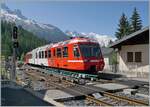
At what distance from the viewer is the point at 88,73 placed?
23.1 metres

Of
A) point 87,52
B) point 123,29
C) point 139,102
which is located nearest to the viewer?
point 139,102

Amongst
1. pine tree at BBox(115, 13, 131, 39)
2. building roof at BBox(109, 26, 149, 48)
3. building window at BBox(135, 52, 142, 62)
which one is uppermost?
pine tree at BBox(115, 13, 131, 39)

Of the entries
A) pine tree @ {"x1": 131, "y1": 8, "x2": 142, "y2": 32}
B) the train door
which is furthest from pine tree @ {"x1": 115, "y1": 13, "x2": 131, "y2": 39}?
the train door

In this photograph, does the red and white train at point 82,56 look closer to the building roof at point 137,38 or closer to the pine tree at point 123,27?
the building roof at point 137,38

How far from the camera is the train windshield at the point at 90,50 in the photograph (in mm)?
22469

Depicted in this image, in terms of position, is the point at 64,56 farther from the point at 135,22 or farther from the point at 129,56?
the point at 135,22

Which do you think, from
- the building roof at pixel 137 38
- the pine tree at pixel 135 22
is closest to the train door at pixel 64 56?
the building roof at pixel 137 38

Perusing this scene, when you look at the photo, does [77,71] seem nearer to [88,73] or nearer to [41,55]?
[88,73]

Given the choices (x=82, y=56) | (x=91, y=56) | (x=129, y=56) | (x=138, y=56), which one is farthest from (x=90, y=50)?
(x=129, y=56)

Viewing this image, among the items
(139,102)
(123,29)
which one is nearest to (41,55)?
(139,102)

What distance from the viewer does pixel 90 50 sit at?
22938mm

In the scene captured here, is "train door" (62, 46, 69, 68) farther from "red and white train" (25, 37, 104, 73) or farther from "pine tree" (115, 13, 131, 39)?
"pine tree" (115, 13, 131, 39)

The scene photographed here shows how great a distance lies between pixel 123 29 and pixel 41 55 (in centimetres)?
4718

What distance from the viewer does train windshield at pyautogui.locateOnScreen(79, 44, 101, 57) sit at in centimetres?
2247
